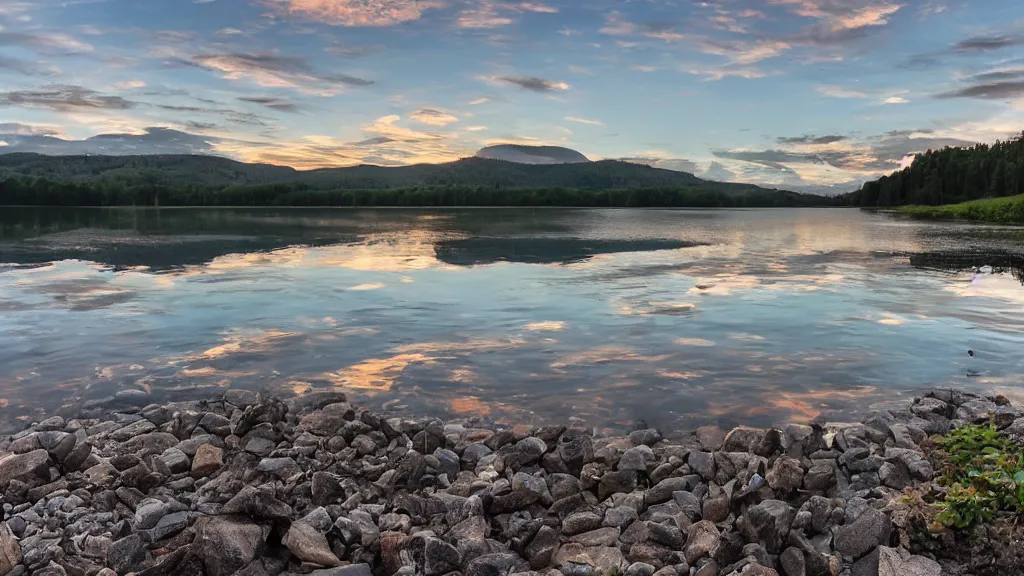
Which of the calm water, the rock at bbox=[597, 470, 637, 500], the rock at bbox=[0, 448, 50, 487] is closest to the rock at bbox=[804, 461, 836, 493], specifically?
the rock at bbox=[597, 470, 637, 500]

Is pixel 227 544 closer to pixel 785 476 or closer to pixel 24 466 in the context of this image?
pixel 24 466

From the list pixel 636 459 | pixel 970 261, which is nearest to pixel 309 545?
pixel 636 459

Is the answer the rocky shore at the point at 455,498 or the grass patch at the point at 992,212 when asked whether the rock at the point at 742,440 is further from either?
the grass patch at the point at 992,212

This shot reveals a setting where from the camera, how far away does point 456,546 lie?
6453mm

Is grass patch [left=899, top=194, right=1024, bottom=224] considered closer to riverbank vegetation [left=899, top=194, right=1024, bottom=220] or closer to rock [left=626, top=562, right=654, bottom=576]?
riverbank vegetation [left=899, top=194, right=1024, bottom=220]

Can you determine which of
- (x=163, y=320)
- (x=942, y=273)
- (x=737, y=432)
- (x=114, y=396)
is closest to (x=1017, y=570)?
(x=737, y=432)

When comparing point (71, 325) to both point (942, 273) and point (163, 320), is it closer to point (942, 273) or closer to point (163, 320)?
point (163, 320)

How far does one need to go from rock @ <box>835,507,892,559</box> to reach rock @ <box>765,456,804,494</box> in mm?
896

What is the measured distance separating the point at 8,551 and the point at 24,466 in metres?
1.97

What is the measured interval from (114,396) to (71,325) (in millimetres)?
7666

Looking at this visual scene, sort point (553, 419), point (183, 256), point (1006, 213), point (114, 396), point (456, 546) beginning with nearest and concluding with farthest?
point (456, 546) → point (553, 419) → point (114, 396) → point (183, 256) → point (1006, 213)

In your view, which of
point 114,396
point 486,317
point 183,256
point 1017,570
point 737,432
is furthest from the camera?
point 183,256

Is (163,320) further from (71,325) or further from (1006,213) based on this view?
(1006,213)

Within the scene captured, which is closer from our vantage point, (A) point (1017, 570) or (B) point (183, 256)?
(A) point (1017, 570)
